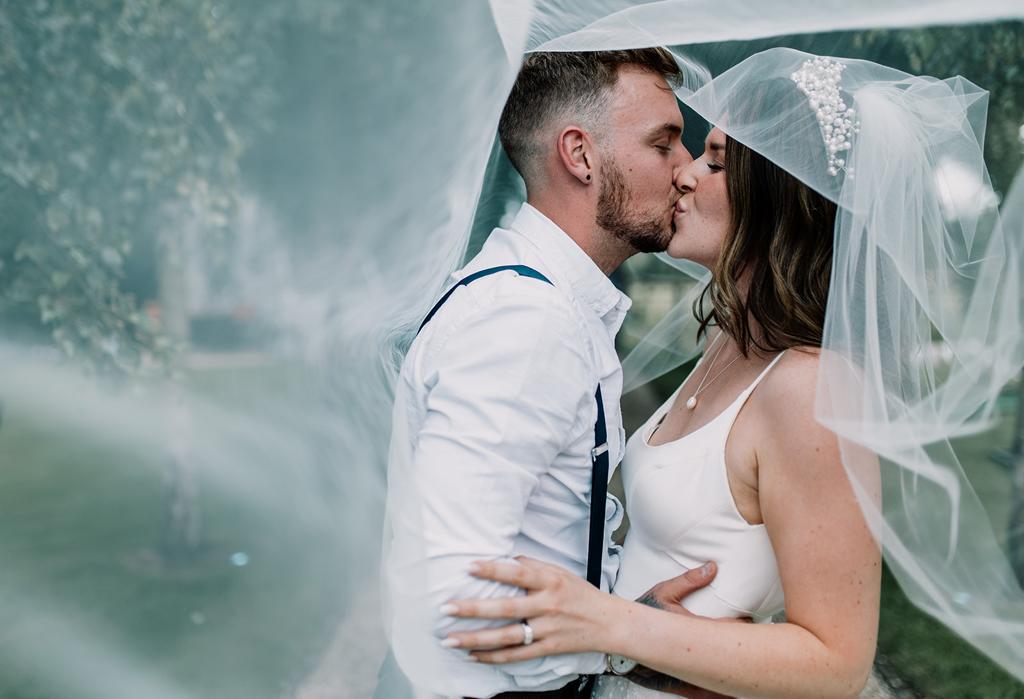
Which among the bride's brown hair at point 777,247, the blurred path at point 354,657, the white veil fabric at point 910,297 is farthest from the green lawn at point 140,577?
the white veil fabric at point 910,297

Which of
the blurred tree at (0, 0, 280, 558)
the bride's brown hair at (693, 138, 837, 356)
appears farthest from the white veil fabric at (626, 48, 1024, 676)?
the blurred tree at (0, 0, 280, 558)

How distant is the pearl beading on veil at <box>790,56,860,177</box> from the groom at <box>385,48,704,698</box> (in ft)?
1.55

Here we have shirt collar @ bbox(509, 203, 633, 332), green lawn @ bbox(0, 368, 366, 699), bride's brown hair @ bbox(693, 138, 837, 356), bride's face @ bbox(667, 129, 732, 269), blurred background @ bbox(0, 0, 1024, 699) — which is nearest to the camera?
bride's brown hair @ bbox(693, 138, 837, 356)

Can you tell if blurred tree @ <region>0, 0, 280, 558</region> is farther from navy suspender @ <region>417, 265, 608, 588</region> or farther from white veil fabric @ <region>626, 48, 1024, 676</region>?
white veil fabric @ <region>626, 48, 1024, 676</region>

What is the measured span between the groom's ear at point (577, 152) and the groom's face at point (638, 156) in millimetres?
34

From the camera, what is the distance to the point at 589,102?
7.25 ft

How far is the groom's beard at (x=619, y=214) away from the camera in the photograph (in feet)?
7.27

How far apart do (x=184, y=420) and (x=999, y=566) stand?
542cm

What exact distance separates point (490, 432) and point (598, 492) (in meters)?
0.40

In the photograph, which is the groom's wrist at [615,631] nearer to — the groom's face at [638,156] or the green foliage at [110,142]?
the groom's face at [638,156]

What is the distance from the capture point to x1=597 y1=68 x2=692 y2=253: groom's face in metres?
2.20

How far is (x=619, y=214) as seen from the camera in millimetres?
2230

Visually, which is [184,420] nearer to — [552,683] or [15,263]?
[15,263]

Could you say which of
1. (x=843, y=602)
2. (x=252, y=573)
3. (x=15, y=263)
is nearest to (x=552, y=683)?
(x=843, y=602)
